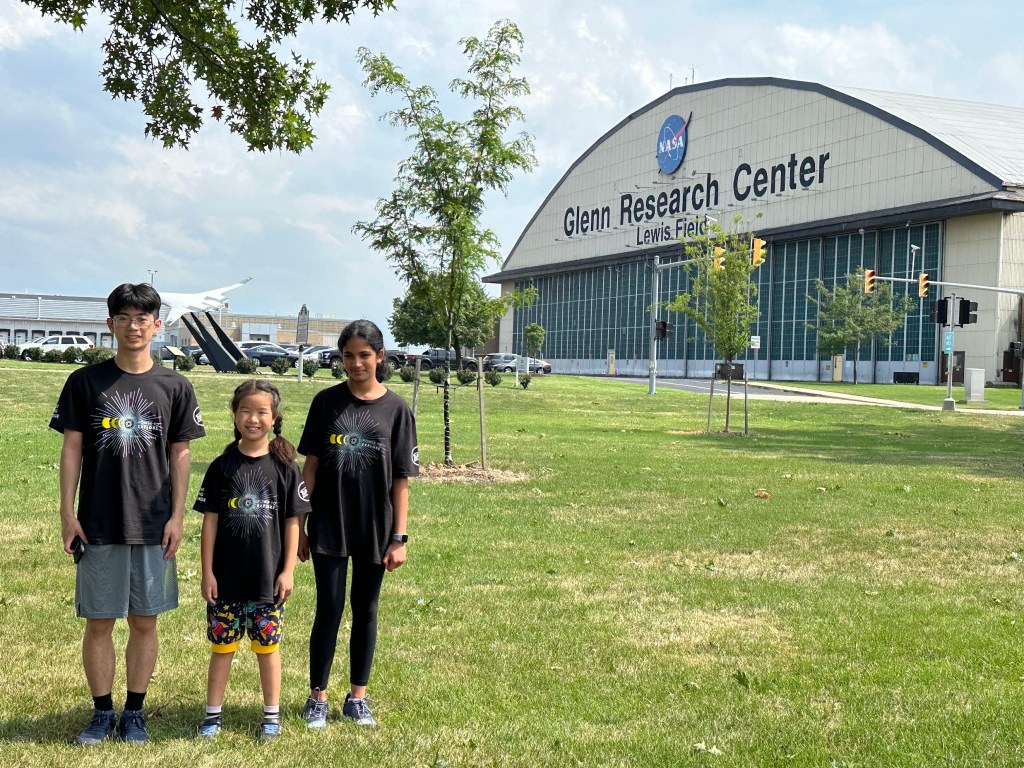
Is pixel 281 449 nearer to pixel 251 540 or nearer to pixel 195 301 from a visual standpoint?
pixel 251 540

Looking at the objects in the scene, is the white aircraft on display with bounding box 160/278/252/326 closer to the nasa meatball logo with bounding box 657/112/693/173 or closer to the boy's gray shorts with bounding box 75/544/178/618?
the nasa meatball logo with bounding box 657/112/693/173

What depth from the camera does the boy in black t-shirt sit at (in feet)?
16.1

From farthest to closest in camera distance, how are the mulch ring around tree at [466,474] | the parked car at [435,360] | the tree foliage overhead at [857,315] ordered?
the parked car at [435,360], the tree foliage overhead at [857,315], the mulch ring around tree at [466,474]

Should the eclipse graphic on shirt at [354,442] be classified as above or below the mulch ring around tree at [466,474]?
above

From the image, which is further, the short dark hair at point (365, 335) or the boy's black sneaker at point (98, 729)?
the short dark hair at point (365, 335)

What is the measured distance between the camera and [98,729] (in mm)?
5012

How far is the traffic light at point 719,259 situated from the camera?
85.9 feet

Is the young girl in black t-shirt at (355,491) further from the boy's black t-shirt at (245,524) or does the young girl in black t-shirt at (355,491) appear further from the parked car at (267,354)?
the parked car at (267,354)

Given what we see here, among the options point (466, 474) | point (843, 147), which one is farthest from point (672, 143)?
point (466, 474)

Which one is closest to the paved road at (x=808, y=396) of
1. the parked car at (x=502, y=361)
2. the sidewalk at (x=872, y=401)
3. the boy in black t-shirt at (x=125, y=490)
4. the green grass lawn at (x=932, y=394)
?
the sidewalk at (x=872, y=401)

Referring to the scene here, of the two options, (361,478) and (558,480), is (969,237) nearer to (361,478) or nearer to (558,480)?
(558,480)

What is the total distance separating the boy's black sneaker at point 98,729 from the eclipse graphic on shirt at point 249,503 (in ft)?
3.35

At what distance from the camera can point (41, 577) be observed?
851 centimetres

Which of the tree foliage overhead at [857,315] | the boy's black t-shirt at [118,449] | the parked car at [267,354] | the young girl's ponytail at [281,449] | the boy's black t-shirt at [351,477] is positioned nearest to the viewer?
the boy's black t-shirt at [118,449]
